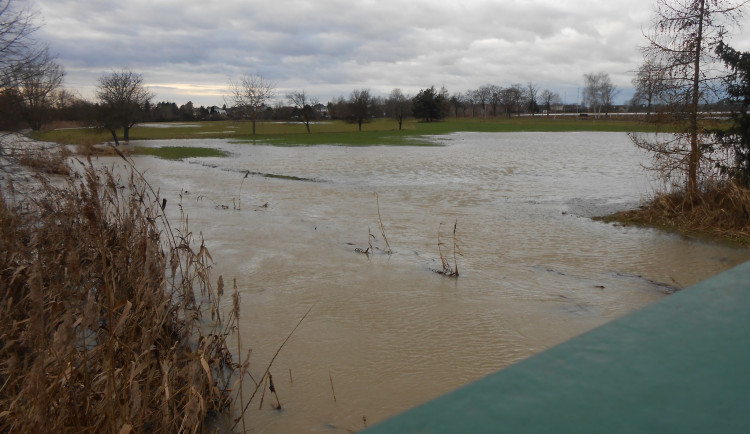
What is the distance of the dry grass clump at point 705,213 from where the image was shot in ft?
32.8

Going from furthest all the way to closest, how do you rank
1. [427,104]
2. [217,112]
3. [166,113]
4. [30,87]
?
1. [217,112]
2. [166,113]
3. [427,104]
4. [30,87]

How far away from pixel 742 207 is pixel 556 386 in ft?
35.6

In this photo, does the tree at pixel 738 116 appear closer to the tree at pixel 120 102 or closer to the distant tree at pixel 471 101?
the tree at pixel 120 102

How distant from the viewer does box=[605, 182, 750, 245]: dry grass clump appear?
32.8 feet

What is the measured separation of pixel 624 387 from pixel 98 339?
3224mm

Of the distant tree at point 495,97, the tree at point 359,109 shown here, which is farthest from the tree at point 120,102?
the distant tree at point 495,97

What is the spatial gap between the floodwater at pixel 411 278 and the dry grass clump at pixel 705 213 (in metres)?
0.56

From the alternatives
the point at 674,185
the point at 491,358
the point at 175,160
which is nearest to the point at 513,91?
the point at 175,160

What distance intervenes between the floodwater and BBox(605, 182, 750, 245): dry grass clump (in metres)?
0.56

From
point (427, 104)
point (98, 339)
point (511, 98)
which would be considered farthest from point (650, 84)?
point (511, 98)

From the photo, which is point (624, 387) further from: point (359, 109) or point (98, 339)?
point (359, 109)

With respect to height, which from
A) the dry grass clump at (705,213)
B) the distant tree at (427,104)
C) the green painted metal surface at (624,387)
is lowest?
the dry grass clump at (705,213)

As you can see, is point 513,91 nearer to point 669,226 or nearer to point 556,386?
point 669,226

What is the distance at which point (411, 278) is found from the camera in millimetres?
7758
